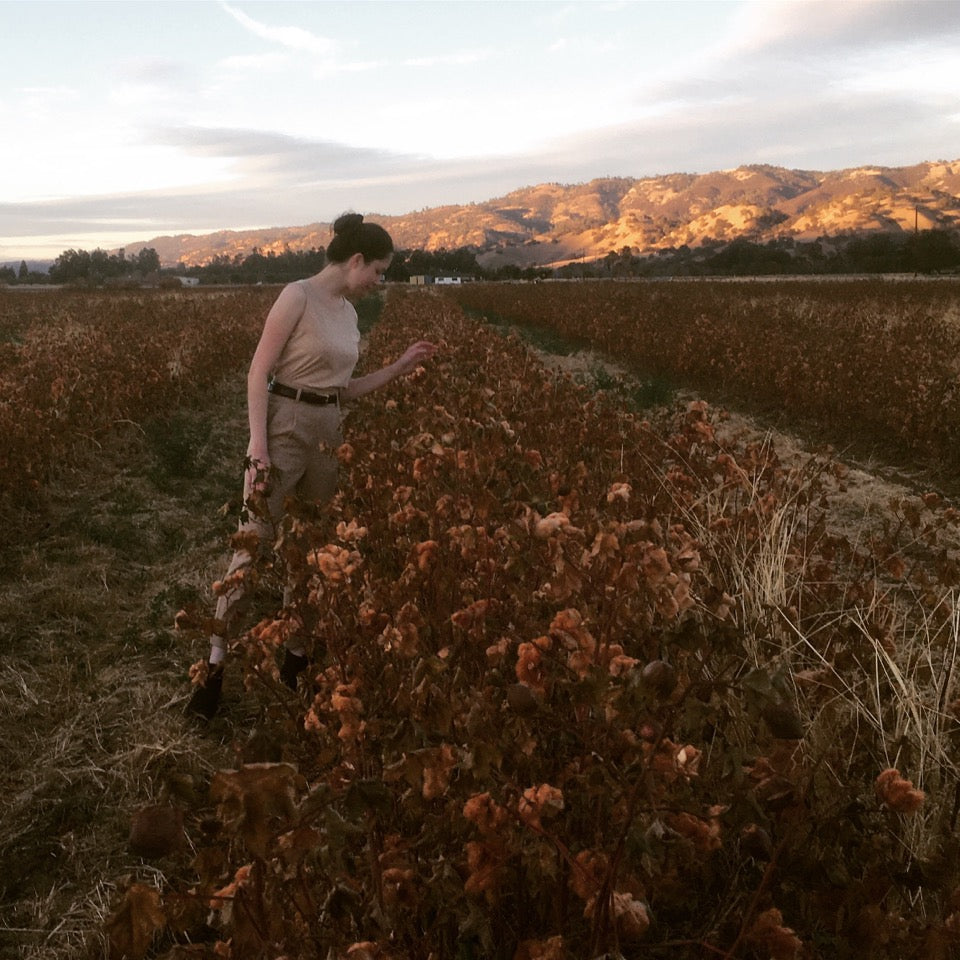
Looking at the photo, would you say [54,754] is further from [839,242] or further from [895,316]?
[839,242]

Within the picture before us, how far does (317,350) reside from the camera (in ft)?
11.6

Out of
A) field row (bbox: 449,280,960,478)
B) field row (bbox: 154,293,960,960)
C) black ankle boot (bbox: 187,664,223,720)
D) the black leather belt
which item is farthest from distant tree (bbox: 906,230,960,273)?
black ankle boot (bbox: 187,664,223,720)

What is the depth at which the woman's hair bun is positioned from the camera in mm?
3562

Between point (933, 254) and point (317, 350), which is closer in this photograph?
point (317, 350)

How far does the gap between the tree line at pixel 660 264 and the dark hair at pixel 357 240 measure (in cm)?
5446

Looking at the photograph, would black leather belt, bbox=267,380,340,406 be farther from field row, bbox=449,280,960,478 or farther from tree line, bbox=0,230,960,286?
tree line, bbox=0,230,960,286

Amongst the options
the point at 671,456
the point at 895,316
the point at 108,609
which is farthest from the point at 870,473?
the point at 895,316

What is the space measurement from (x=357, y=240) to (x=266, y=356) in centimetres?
65

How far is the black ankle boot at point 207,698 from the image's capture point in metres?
3.54

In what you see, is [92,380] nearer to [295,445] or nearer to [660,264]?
[295,445]

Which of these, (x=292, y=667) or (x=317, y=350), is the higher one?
(x=317, y=350)

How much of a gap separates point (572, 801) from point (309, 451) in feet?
7.92

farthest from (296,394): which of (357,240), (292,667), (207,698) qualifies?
(207,698)

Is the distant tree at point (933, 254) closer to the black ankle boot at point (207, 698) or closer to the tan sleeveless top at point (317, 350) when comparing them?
the tan sleeveless top at point (317, 350)
